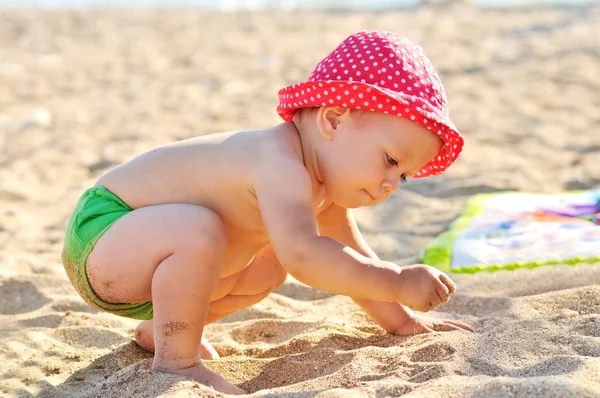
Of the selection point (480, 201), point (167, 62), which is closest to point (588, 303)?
point (480, 201)

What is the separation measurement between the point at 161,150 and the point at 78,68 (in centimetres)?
547

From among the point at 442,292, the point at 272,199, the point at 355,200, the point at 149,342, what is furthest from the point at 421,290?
the point at 149,342

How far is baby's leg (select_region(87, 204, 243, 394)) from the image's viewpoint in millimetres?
2135

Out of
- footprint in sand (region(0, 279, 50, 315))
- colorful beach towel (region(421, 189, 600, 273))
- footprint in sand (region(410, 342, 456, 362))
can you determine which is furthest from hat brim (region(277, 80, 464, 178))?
footprint in sand (region(0, 279, 50, 315))

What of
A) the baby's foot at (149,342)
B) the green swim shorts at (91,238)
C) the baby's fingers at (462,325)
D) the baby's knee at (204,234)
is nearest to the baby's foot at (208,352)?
the baby's foot at (149,342)

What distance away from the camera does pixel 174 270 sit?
84.1 inches

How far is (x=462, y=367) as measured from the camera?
6.79ft

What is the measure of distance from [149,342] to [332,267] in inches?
29.0

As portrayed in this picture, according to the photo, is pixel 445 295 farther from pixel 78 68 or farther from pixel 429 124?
pixel 78 68

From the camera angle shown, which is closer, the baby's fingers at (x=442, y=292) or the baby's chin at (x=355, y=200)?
the baby's fingers at (x=442, y=292)

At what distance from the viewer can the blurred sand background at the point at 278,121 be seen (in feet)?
7.14

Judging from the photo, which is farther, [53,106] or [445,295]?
[53,106]

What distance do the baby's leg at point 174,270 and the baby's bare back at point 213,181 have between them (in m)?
0.10

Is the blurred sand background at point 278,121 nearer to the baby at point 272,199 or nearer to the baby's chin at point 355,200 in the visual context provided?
the baby at point 272,199
